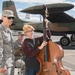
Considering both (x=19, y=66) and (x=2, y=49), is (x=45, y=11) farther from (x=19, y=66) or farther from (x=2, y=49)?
(x=19, y=66)

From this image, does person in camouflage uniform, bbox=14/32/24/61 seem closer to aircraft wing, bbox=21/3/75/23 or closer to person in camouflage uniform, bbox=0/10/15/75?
person in camouflage uniform, bbox=0/10/15/75

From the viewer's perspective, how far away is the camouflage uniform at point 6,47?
11.7ft

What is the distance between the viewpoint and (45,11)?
14.2 feet

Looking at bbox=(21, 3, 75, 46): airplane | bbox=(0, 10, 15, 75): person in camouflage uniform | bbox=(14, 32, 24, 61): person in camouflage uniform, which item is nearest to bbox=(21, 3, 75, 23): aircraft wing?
bbox=(21, 3, 75, 46): airplane

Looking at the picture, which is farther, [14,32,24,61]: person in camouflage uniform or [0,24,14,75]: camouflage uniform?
[14,32,24,61]: person in camouflage uniform

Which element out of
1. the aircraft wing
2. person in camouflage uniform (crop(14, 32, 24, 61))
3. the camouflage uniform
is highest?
the camouflage uniform

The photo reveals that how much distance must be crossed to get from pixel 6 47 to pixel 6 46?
1 cm

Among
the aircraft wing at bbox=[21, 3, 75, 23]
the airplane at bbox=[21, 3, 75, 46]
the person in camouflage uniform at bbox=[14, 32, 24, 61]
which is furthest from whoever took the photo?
the airplane at bbox=[21, 3, 75, 46]

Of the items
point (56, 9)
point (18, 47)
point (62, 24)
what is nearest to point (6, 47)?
point (18, 47)

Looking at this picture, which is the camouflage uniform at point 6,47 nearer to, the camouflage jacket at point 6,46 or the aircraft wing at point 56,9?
the camouflage jacket at point 6,46

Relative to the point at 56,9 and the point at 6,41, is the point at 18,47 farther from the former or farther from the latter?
the point at 56,9

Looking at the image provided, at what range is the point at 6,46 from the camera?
366 cm

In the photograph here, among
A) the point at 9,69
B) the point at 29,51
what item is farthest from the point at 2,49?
the point at 29,51

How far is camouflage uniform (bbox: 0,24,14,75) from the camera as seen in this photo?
3.57 m
